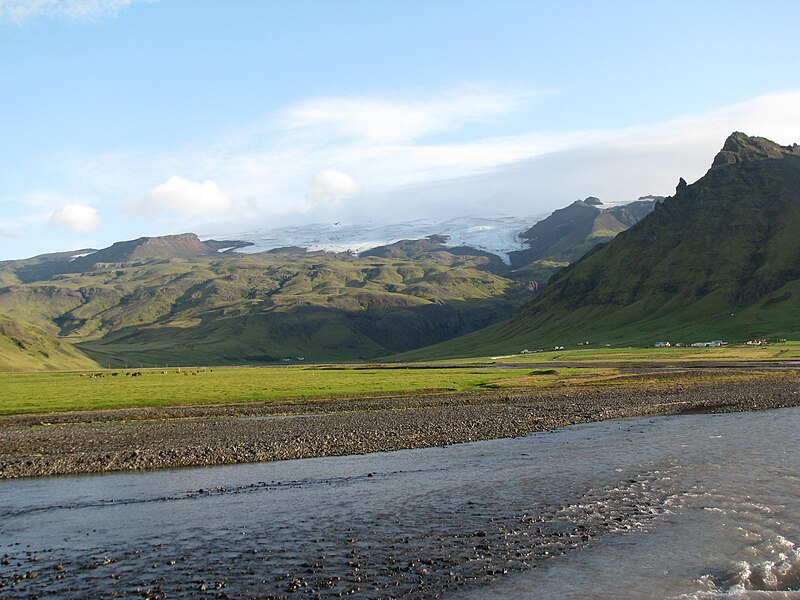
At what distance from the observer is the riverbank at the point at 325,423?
47219mm

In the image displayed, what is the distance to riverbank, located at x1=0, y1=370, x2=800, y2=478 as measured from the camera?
4722cm

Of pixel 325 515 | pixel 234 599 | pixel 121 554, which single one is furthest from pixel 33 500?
pixel 234 599

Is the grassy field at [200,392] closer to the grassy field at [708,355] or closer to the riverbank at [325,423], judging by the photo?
the riverbank at [325,423]

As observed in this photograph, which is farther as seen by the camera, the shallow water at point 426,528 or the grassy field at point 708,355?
the grassy field at point 708,355

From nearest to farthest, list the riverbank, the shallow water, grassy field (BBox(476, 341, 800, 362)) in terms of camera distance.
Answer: the shallow water → the riverbank → grassy field (BBox(476, 341, 800, 362))

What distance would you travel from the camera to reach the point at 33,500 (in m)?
35.8

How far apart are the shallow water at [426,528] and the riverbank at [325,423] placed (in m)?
4.02

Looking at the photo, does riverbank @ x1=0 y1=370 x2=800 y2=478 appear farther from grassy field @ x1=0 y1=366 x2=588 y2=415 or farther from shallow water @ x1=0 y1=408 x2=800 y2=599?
grassy field @ x1=0 y1=366 x2=588 y2=415

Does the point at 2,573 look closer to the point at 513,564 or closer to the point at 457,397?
the point at 513,564

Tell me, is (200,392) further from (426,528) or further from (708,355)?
(708,355)

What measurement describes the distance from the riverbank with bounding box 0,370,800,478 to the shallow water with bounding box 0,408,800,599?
4016 mm

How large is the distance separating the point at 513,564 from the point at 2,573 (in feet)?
57.1

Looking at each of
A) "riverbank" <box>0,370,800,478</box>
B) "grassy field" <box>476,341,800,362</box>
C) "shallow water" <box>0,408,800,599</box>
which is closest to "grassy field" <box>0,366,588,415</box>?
"riverbank" <box>0,370,800,478</box>

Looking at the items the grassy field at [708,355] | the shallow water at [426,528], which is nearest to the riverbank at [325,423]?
the shallow water at [426,528]
